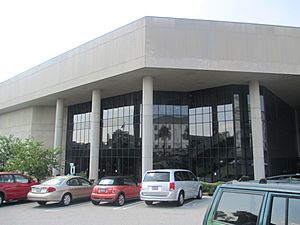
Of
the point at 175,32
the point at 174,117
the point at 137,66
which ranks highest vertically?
the point at 175,32

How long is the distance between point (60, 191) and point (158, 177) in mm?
4862

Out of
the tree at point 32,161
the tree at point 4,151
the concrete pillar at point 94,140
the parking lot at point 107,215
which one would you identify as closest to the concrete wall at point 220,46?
the concrete pillar at point 94,140

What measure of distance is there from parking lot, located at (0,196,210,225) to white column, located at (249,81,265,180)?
10890 millimetres

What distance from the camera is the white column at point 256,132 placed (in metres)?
24.7

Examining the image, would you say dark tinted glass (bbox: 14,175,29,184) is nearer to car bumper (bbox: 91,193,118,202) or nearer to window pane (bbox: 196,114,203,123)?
car bumper (bbox: 91,193,118,202)

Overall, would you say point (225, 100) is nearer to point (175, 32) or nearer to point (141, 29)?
point (175, 32)

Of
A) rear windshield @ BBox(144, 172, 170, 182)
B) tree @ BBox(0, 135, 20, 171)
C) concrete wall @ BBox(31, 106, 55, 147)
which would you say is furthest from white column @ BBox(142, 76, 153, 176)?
concrete wall @ BBox(31, 106, 55, 147)

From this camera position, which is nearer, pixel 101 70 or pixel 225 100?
pixel 101 70

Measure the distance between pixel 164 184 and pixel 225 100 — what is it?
16.1 m

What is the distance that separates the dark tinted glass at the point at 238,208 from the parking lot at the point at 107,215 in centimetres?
715

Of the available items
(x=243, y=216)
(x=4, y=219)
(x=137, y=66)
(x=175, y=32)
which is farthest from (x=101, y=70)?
(x=243, y=216)

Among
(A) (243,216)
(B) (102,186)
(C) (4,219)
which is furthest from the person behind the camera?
(B) (102,186)

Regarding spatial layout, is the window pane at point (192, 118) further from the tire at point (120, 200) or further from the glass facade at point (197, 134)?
the tire at point (120, 200)

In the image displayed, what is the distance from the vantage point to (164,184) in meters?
14.4
